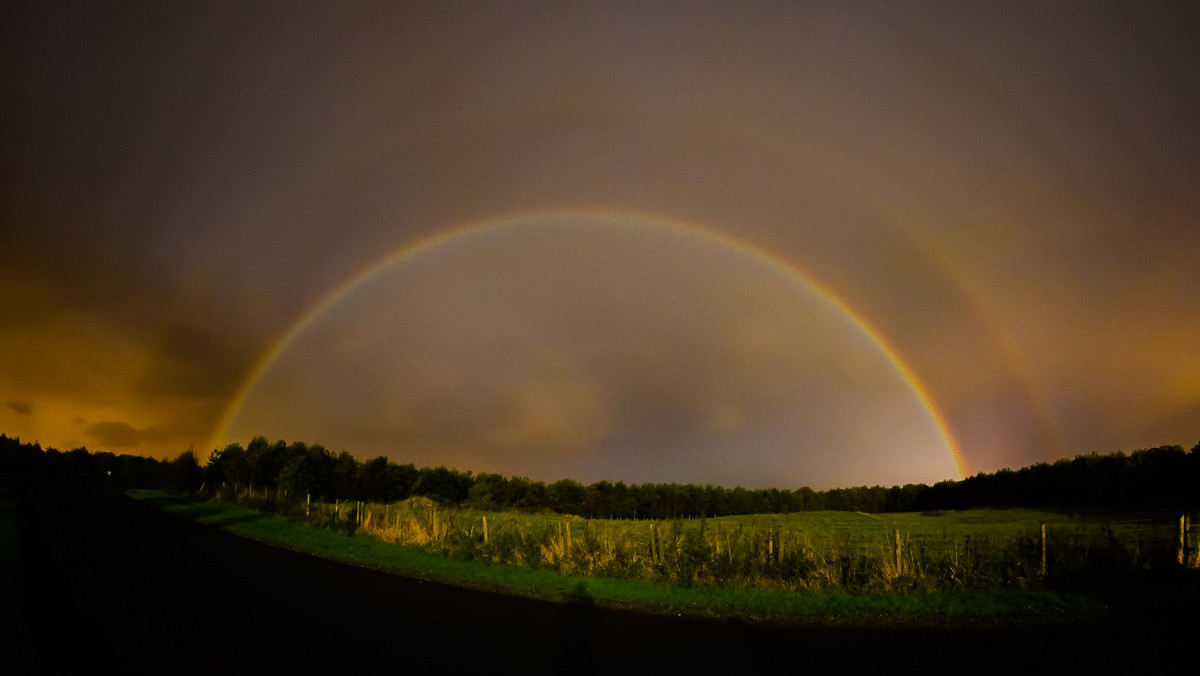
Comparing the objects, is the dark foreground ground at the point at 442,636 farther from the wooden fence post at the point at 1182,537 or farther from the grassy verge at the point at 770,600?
the wooden fence post at the point at 1182,537

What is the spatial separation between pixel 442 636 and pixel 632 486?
151 m

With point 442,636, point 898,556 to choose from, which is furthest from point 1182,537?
point 442,636

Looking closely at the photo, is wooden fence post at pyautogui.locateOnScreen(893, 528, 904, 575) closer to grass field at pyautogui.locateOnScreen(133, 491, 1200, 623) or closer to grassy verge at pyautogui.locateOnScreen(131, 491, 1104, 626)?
grass field at pyautogui.locateOnScreen(133, 491, 1200, 623)

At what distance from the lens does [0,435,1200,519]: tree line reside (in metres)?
107

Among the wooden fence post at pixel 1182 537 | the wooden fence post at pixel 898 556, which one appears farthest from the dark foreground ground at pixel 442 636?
the wooden fence post at pixel 898 556

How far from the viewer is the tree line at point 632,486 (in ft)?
352

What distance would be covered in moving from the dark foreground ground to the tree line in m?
85.9

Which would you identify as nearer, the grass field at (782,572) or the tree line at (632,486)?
the grass field at (782,572)

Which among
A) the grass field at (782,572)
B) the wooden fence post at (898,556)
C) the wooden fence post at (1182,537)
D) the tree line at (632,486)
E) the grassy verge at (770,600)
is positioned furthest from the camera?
the tree line at (632,486)

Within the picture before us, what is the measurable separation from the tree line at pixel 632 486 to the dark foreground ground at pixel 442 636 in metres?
85.9

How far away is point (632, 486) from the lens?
15912 cm

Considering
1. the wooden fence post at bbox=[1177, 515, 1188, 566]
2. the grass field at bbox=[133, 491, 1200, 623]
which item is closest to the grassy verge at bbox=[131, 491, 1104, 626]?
the grass field at bbox=[133, 491, 1200, 623]

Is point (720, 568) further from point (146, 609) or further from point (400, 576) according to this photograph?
point (146, 609)

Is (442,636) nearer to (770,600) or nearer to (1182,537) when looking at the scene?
(770,600)
